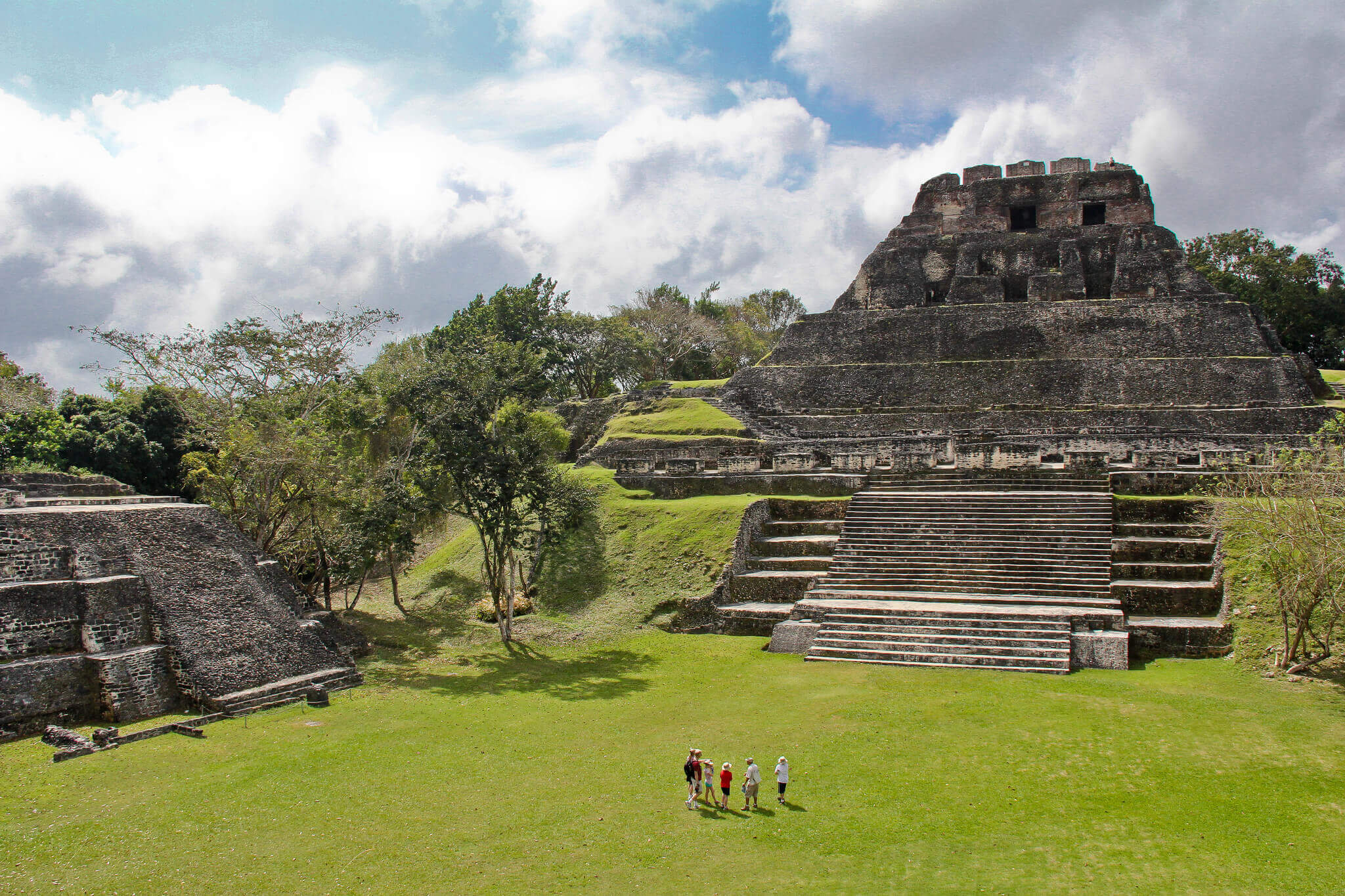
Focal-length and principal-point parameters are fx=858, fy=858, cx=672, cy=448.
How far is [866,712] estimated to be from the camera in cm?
984

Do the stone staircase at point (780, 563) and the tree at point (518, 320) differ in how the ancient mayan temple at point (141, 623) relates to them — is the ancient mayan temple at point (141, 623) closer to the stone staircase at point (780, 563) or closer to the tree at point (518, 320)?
the stone staircase at point (780, 563)

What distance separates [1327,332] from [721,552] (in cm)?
3270

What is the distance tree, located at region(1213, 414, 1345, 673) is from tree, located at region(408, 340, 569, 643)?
10.5m

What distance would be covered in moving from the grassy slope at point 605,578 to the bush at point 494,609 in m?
0.22

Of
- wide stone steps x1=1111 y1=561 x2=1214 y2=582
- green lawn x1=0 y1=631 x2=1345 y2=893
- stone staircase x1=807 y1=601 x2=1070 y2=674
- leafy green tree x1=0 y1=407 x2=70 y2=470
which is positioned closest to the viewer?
green lawn x1=0 y1=631 x2=1345 y2=893

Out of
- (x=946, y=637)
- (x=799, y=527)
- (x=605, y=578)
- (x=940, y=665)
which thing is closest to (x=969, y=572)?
(x=946, y=637)

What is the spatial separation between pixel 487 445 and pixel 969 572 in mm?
8297

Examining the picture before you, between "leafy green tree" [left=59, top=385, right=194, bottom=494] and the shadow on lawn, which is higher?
"leafy green tree" [left=59, top=385, right=194, bottom=494]

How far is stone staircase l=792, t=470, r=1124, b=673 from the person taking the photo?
12023mm

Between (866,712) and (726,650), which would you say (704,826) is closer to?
(866,712)

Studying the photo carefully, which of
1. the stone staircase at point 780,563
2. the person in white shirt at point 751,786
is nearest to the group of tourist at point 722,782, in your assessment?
the person in white shirt at point 751,786

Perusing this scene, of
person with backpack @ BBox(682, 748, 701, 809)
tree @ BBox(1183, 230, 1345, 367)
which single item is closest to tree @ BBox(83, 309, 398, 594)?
person with backpack @ BBox(682, 748, 701, 809)

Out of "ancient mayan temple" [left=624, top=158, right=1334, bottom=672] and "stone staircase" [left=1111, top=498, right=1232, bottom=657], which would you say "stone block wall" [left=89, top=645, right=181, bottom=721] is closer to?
"ancient mayan temple" [left=624, top=158, right=1334, bottom=672]

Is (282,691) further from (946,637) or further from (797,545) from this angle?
(946,637)
